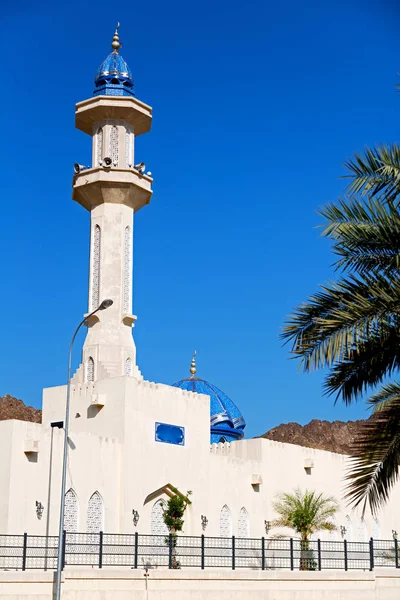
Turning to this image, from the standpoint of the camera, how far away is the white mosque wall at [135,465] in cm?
2614

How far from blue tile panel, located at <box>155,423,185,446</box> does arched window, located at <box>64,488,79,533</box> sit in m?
4.26

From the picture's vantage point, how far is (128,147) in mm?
34469

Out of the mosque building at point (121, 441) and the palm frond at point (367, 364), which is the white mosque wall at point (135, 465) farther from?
the palm frond at point (367, 364)

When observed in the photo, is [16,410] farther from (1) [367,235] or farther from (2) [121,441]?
(1) [367,235]

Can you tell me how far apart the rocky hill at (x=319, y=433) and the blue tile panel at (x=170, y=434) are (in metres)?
55.0

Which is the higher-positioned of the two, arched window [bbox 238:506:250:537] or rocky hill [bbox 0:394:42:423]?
rocky hill [bbox 0:394:42:423]

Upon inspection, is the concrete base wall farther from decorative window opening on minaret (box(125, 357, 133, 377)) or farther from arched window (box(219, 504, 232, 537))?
decorative window opening on minaret (box(125, 357, 133, 377))

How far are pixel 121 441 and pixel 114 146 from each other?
11507 mm

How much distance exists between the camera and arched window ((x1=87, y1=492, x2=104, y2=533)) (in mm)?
27562

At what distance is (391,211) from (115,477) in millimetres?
A: 17803

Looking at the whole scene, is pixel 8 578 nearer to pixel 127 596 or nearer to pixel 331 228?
pixel 127 596

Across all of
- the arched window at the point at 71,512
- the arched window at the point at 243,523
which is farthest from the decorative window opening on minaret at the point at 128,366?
the arched window at the point at 243,523

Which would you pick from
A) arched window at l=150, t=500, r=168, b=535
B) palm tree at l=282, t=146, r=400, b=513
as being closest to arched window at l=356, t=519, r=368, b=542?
arched window at l=150, t=500, r=168, b=535

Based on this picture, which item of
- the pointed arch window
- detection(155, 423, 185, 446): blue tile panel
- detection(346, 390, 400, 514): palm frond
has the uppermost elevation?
the pointed arch window
